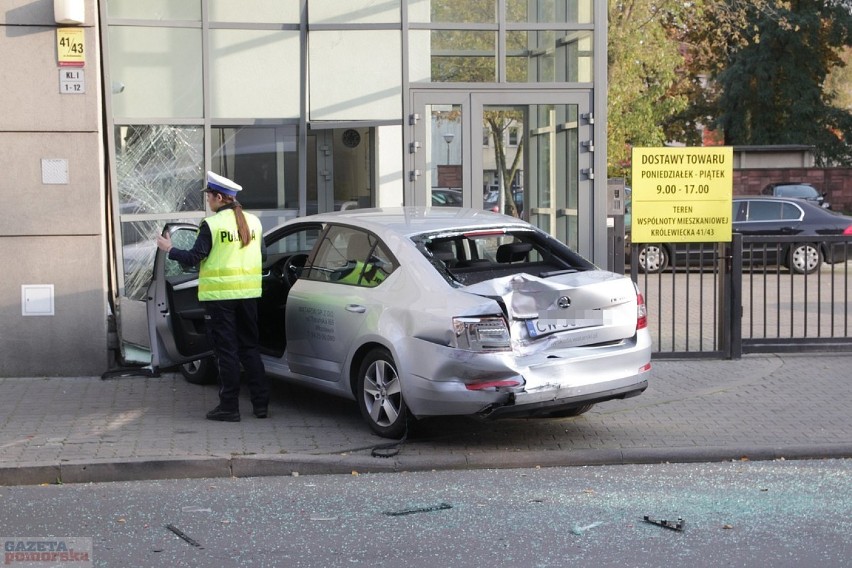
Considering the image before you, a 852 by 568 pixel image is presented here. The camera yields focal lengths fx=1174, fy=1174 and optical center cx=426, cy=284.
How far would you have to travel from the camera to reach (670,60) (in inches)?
969

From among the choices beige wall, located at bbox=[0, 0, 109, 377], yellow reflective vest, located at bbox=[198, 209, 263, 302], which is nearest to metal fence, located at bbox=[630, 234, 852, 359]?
yellow reflective vest, located at bbox=[198, 209, 263, 302]

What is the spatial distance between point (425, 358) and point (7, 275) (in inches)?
181

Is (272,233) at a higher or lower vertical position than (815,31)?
lower

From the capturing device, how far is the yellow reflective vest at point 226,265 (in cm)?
822

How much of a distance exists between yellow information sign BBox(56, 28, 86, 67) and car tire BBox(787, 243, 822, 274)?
22.9ft

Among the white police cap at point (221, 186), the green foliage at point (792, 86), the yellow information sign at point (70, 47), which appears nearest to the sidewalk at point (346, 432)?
the white police cap at point (221, 186)

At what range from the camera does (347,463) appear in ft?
23.9

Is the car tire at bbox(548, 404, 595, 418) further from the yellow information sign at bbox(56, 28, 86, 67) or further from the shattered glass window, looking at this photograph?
the yellow information sign at bbox(56, 28, 86, 67)

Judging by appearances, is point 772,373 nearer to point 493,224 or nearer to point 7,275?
point 493,224

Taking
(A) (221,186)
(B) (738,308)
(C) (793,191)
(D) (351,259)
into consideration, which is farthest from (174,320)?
(C) (793,191)

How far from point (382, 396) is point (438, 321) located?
80 centimetres

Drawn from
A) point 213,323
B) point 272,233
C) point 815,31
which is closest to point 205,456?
point 213,323

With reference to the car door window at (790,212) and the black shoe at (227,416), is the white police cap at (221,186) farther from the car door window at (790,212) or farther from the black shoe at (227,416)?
the car door window at (790,212)

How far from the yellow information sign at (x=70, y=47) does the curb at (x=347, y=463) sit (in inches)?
169
